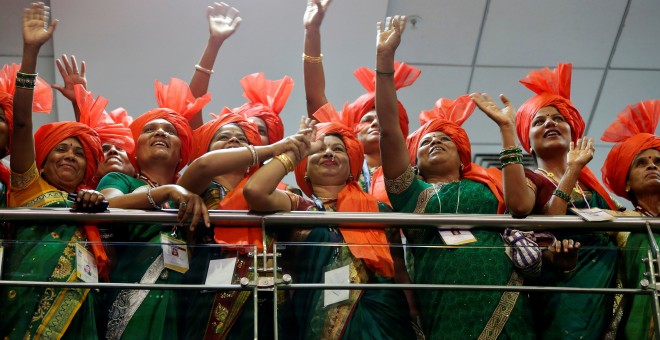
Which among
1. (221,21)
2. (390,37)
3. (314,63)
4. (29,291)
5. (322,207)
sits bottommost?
(29,291)

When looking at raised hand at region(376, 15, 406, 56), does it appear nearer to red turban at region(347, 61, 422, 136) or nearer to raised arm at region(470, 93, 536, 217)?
raised arm at region(470, 93, 536, 217)

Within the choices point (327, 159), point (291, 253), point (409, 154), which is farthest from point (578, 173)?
point (291, 253)

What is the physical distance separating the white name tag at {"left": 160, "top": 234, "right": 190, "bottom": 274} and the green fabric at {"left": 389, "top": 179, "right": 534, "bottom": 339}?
0.71 m

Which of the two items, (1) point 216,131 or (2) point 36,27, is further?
(1) point 216,131

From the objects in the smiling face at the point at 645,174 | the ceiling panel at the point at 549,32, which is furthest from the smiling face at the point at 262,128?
the ceiling panel at the point at 549,32

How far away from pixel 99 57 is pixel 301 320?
269 centimetres

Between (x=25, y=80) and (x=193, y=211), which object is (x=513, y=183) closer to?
(x=193, y=211)

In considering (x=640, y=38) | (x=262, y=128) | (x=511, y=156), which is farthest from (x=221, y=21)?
(x=640, y=38)

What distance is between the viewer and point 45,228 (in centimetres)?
316

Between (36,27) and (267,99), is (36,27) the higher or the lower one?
the higher one

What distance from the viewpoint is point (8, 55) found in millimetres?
5301

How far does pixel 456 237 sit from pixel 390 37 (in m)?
0.80

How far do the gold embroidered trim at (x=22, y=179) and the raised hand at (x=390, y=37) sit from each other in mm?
1283

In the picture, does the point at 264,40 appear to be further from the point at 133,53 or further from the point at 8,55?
the point at 8,55
